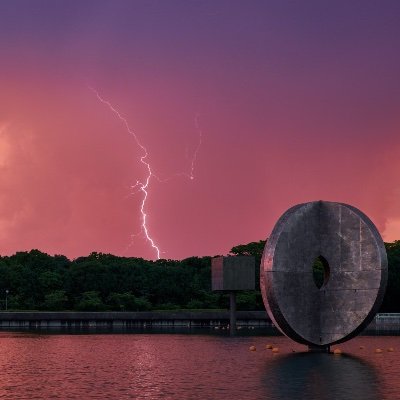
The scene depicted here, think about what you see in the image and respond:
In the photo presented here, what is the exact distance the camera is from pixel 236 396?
24.0 m

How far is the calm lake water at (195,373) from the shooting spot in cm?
2495

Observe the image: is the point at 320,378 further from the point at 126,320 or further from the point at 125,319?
the point at 126,320

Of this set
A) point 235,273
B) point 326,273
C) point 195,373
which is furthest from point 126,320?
point 195,373

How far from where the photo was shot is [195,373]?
102ft

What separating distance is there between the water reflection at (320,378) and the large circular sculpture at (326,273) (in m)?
2.10

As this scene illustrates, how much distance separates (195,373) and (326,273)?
12.8 metres

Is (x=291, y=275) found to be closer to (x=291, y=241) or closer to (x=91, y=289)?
(x=291, y=241)

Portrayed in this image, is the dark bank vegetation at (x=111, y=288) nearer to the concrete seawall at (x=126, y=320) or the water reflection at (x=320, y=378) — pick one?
the concrete seawall at (x=126, y=320)

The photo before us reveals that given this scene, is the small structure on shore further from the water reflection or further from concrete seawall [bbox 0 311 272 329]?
concrete seawall [bbox 0 311 272 329]

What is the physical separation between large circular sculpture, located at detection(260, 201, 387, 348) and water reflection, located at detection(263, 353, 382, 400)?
210cm

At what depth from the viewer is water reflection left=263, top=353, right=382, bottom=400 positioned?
81.1 feet

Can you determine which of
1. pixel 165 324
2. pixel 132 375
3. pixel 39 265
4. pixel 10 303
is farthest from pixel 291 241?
pixel 39 265

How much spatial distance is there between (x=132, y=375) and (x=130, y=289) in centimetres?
9537

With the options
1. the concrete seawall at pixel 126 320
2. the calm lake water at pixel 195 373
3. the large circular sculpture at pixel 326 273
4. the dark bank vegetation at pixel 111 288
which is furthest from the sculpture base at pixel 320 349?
the dark bank vegetation at pixel 111 288
